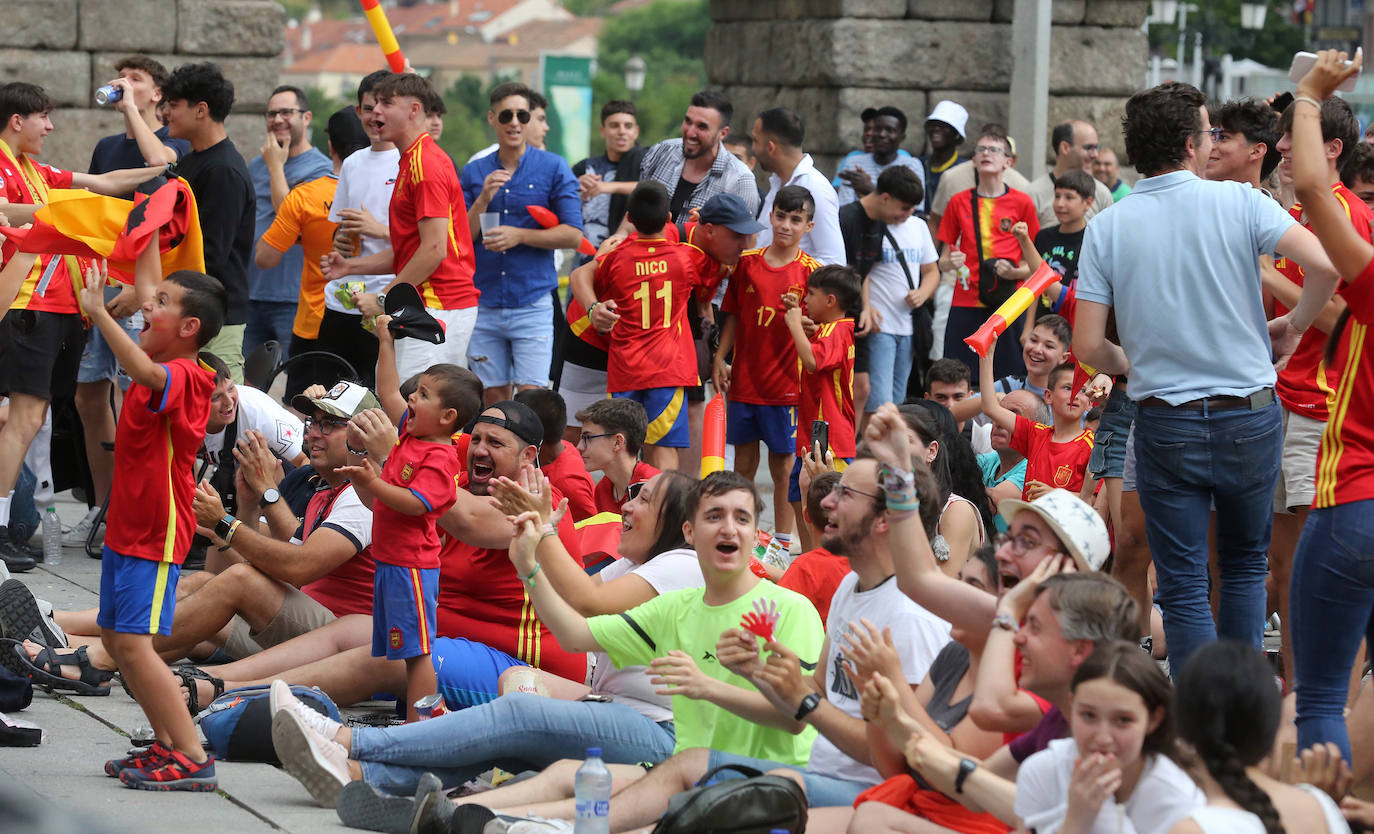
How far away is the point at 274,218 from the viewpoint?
9.10 meters

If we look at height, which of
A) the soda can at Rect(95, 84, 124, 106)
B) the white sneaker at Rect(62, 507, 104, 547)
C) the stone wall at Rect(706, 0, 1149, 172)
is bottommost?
the white sneaker at Rect(62, 507, 104, 547)

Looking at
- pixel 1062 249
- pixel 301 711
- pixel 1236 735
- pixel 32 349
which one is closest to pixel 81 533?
pixel 32 349

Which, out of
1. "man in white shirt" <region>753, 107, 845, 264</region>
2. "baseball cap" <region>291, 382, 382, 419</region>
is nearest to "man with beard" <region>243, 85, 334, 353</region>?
"man in white shirt" <region>753, 107, 845, 264</region>

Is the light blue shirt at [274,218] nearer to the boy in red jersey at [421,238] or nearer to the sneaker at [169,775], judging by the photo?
the boy in red jersey at [421,238]

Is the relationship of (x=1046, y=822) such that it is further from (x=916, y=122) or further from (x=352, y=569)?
(x=916, y=122)

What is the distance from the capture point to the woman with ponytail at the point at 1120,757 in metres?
3.32

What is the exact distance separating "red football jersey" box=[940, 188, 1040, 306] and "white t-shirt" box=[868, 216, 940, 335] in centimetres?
30

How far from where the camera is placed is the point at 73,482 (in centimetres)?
855

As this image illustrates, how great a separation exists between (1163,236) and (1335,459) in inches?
38.2

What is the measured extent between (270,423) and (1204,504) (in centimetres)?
397

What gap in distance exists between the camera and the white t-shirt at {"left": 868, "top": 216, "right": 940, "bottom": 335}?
31.7 ft

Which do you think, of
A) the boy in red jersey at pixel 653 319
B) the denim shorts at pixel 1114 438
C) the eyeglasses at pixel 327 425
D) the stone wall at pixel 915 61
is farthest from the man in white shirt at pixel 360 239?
the stone wall at pixel 915 61

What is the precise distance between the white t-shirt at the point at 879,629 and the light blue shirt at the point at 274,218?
504cm

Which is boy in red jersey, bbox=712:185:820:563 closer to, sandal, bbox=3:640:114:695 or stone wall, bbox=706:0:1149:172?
sandal, bbox=3:640:114:695
